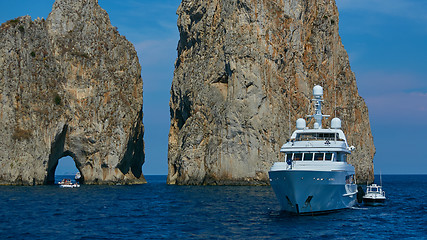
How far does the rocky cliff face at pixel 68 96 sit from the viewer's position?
10931 centimetres

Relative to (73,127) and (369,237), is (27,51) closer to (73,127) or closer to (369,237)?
(73,127)

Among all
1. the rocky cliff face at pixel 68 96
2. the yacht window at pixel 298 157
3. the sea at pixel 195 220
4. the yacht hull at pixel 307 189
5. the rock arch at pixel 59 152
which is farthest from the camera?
the rock arch at pixel 59 152

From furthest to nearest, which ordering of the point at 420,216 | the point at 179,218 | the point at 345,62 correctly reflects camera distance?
the point at 345,62 < the point at 420,216 < the point at 179,218

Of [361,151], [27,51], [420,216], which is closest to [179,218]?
[420,216]

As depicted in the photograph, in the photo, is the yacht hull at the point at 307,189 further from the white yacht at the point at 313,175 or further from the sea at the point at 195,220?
the sea at the point at 195,220

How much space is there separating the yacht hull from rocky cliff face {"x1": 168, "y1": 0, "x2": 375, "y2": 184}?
50.7 m

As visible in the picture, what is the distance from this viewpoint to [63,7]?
120438 mm

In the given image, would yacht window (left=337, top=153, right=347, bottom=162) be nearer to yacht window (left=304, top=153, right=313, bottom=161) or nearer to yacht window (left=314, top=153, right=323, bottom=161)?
yacht window (left=314, top=153, right=323, bottom=161)

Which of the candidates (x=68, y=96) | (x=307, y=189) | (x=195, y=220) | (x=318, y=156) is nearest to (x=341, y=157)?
(x=318, y=156)

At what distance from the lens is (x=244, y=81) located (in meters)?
108

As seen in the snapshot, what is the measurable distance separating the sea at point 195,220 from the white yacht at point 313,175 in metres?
1.29

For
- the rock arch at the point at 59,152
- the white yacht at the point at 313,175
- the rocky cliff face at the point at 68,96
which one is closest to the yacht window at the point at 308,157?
the white yacht at the point at 313,175

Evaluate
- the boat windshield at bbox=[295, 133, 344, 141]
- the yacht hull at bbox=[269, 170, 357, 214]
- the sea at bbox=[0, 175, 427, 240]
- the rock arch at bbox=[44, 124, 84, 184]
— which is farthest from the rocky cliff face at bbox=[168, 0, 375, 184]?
the yacht hull at bbox=[269, 170, 357, 214]

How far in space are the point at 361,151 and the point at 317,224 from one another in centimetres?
9855
